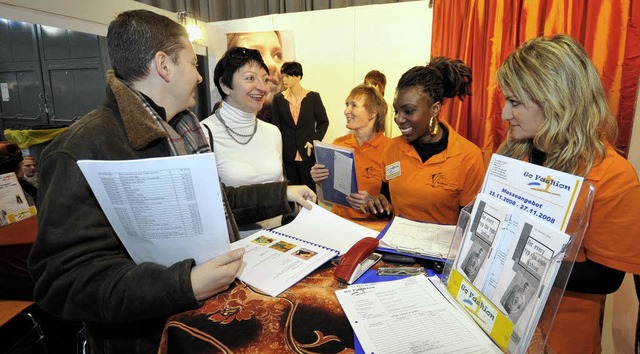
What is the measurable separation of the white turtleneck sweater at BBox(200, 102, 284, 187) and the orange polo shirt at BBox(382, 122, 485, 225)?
0.72m

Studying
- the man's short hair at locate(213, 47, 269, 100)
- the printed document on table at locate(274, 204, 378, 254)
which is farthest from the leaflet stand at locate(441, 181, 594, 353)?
the man's short hair at locate(213, 47, 269, 100)

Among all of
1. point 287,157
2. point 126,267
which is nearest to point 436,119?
point 126,267

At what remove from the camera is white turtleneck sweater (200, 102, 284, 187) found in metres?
1.83

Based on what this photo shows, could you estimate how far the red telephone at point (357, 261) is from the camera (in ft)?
3.13

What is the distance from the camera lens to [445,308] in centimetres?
81

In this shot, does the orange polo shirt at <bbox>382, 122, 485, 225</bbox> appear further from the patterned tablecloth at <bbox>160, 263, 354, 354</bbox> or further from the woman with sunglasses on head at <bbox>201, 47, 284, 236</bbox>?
the patterned tablecloth at <bbox>160, 263, 354, 354</bbox>

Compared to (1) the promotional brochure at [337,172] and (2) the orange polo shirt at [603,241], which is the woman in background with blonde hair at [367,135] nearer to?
(1) the promotional brochure at [337,172]

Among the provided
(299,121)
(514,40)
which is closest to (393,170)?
(514,40)

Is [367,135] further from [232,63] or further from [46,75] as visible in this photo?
[46,75]

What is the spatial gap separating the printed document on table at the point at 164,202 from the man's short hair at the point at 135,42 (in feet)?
1.40

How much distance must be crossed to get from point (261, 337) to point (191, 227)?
295 mm

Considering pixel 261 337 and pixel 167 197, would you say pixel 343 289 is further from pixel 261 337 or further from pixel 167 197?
pixel 167 197

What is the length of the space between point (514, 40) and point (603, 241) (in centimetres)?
219

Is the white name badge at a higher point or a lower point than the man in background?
higher
